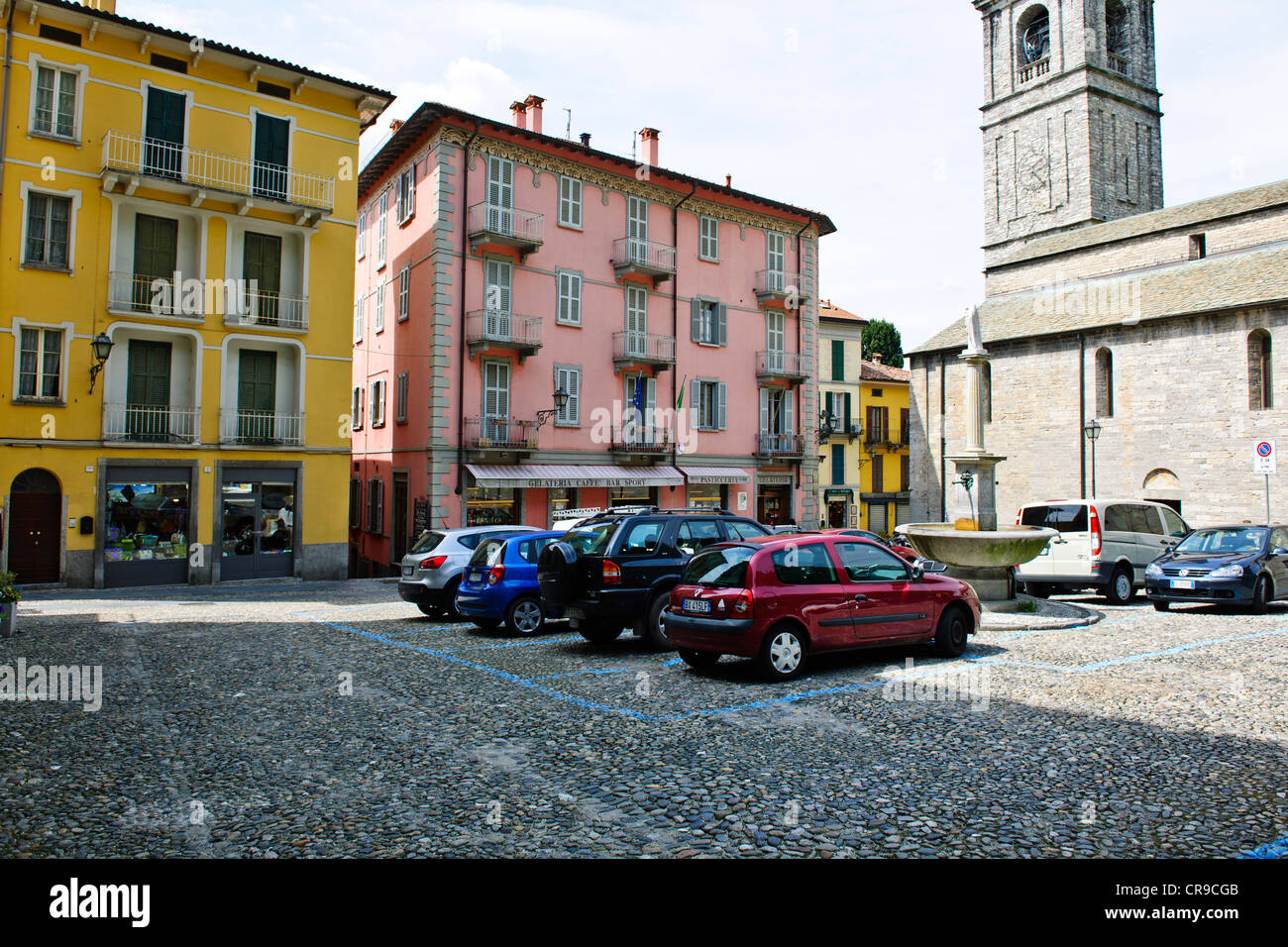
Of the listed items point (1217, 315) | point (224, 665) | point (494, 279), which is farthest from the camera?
point (1217, 315)

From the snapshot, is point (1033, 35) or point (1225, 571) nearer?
point (1225, 571)

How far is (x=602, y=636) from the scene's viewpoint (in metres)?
11.1

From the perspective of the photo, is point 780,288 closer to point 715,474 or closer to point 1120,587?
point 715,474

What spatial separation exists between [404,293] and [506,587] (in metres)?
17.2

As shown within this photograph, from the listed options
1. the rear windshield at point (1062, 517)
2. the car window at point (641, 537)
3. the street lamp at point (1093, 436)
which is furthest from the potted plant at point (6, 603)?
the street lamp at point (1093, 436)

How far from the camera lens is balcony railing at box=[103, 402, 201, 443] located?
1966 cm

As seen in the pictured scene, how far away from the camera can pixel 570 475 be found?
25484 mm

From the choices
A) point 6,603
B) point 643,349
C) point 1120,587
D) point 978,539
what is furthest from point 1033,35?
point 6,603

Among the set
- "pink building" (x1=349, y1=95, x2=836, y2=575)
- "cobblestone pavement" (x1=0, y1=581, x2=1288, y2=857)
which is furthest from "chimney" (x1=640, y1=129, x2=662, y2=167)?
"cobblestone pavement" (x1=0, y1=581, x2=1288, y2=857)

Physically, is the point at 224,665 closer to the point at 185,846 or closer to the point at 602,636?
the point at 602,636

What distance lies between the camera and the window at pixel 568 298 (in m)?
26.3

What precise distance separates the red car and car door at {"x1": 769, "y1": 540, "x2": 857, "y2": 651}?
1cm
